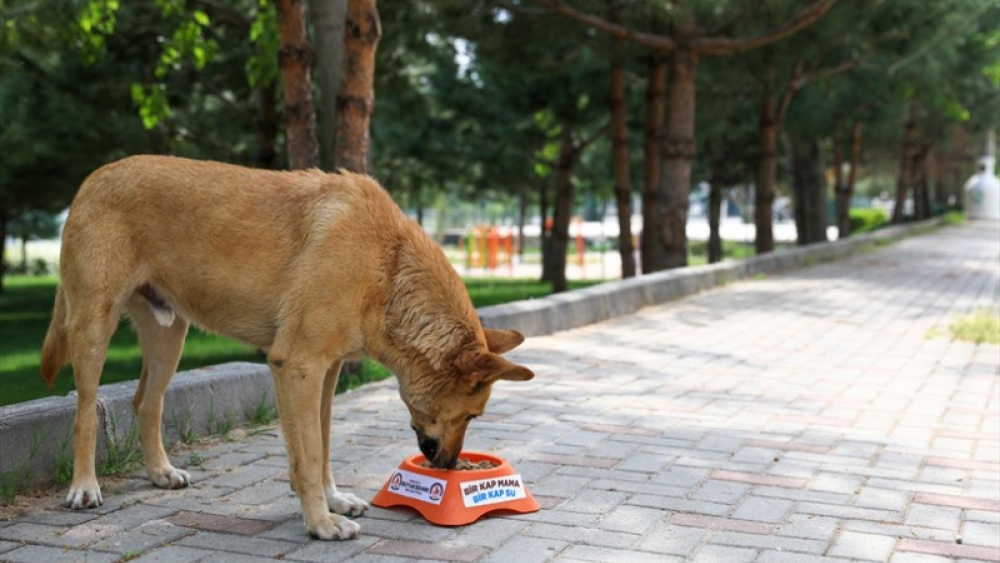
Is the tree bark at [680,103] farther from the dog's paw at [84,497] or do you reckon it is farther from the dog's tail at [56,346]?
the dog's paw at [84,497]

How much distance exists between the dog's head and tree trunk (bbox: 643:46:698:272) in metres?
12.1

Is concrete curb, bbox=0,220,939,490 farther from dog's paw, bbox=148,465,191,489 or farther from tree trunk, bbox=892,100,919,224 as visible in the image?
tree trunk, bbox=892,100,919,224

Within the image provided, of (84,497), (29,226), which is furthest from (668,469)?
(29,226)

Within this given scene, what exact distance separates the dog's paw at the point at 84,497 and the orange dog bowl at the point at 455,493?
1.23m

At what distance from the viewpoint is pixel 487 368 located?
456cm

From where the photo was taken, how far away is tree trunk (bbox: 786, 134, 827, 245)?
27.9 metres

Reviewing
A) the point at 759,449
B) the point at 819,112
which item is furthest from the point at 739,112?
the point at 759,449

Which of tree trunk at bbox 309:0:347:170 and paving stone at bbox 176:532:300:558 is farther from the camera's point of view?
tree trunk at bbox 309:0:347:170

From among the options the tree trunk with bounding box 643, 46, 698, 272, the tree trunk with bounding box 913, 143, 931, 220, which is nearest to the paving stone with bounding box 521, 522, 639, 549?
the tree trunk with bounding box 643, 46, 698, 272

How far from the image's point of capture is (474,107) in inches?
939

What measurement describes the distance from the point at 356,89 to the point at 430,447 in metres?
4.12

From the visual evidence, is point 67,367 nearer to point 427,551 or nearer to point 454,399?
point 454,399

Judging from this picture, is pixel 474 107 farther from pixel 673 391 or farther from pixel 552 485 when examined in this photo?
pixel 552 485

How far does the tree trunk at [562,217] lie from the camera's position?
22453 millimetres
